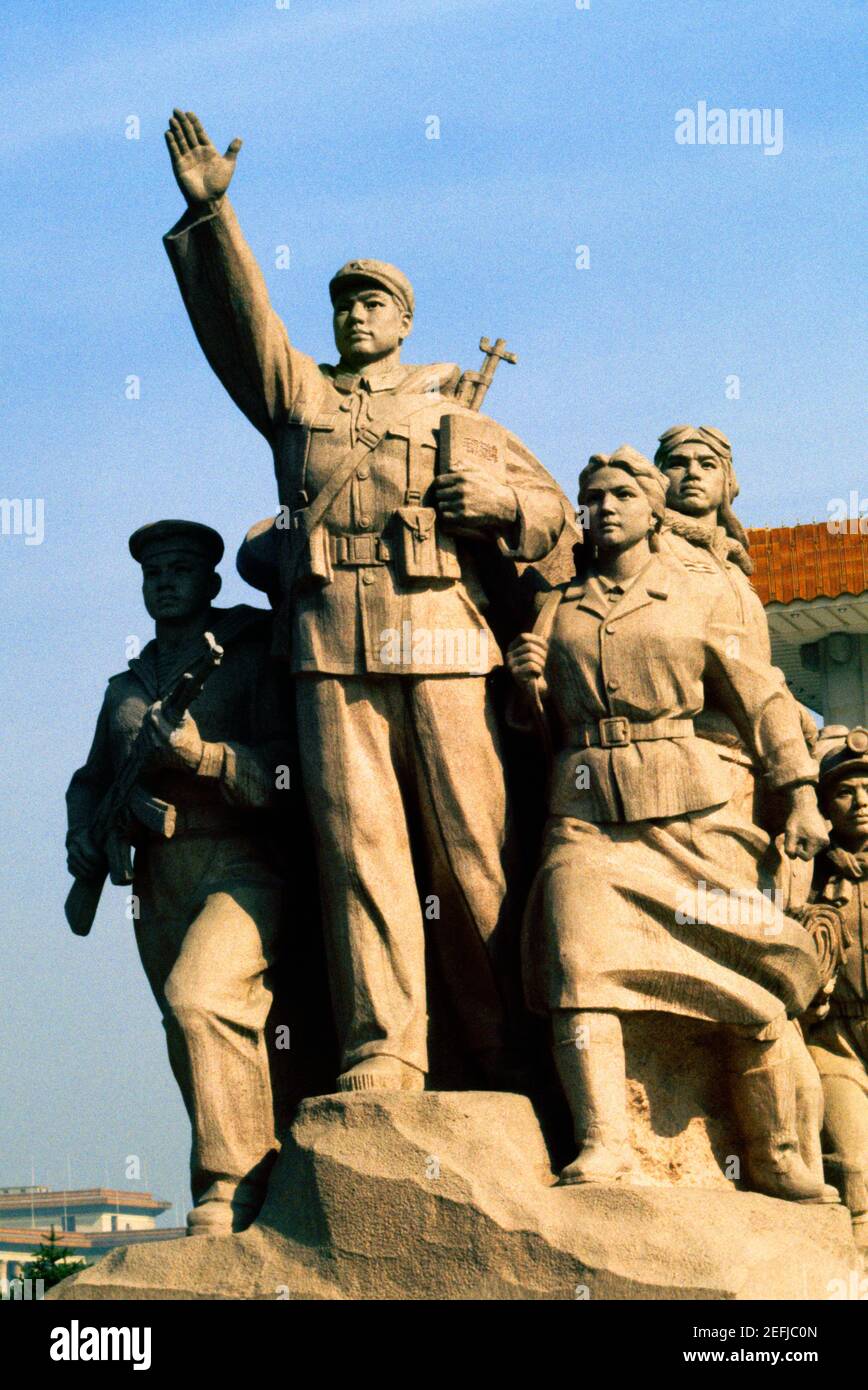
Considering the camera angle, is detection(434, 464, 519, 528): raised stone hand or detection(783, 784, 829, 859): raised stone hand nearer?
detection(783, 784, 829, 859): raised stone hand

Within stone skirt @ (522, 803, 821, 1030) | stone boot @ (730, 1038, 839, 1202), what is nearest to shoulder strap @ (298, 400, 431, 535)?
stone skirt @ (522, 803, 821, 1030)

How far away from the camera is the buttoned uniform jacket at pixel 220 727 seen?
933 cm

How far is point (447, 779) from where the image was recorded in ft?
29.6

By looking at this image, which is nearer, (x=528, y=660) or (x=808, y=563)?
(x=528, y=660)

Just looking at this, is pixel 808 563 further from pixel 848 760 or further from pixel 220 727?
pixel 220 727

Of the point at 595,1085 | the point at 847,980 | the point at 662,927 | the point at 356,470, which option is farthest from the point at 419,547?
the point at 847,980

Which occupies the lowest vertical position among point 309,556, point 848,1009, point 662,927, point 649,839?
point 848,1009

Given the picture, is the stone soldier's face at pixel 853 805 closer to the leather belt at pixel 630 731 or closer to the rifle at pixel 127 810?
the leather belt at pixel 630 731

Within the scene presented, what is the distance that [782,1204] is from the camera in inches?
332

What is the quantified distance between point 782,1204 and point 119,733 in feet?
10.6

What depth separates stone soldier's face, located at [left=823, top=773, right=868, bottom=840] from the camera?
33.3ft

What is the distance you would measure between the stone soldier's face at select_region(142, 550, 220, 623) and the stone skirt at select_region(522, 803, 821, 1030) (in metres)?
1.90

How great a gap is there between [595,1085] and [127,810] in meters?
2.26

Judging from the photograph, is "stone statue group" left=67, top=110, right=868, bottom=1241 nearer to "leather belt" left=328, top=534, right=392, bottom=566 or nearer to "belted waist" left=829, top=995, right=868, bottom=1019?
"leather belt" left=328, top=534, right=392, bottom=566
